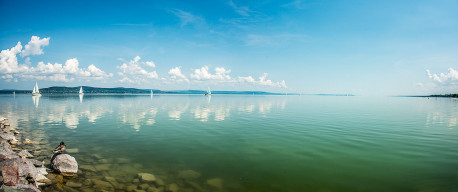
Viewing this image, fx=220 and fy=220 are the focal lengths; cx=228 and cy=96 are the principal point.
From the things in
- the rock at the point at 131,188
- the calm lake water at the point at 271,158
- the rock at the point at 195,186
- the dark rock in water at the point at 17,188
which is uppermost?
the dark rock in water at the point at 17,188

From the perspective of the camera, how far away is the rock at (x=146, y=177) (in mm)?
11469

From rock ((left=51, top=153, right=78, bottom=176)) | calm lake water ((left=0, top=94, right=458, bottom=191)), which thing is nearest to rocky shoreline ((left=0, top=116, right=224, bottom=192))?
rock ((left=51, top=153, right=78, bottom=176))

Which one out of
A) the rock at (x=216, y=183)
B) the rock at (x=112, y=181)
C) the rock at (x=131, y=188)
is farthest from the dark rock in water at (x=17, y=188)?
the rock at (x=216, y=183)

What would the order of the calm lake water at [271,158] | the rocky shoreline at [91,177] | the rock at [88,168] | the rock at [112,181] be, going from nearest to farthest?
the rocky shoreline at [91,177] < the rock at [112,181] < the calm lake water at [271,158] < the rock at [88,168]

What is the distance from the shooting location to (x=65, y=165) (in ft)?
40.2

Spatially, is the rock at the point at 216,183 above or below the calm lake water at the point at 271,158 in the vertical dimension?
below

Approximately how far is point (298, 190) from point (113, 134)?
19737 millimetres

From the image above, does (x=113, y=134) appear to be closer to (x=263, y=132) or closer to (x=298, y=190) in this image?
(x=263, y=132)

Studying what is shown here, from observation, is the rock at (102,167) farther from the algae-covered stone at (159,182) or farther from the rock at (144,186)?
the algae-covered stone at (159,182)

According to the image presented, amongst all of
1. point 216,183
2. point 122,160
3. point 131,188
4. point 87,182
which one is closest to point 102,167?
point 122,160

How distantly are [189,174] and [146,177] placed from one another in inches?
89.6

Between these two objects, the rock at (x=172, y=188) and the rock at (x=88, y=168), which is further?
the rock at (x=88, y=168)

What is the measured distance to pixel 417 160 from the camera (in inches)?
580

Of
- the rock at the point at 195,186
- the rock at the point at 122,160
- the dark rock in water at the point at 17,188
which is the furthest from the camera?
the rock at the point at 122,160
